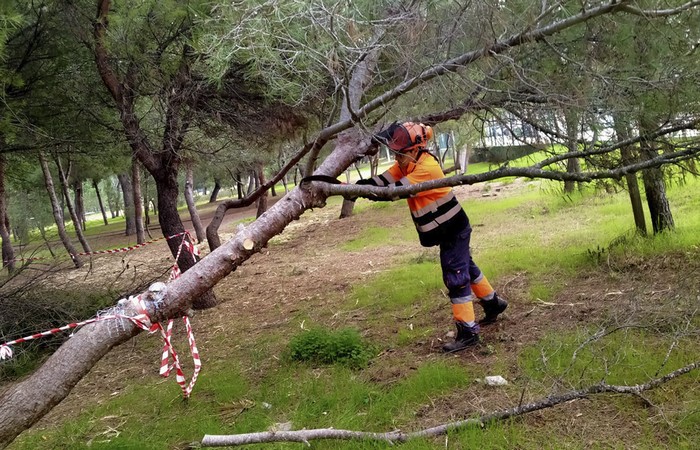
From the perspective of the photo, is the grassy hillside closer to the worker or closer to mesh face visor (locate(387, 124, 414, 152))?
the worker

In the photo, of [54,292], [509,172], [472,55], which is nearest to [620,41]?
[472,55]

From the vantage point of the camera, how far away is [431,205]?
14.3 ft

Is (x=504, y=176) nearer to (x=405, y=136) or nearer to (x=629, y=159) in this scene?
(x=405, y=136)

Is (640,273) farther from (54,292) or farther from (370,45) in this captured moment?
(54,292)

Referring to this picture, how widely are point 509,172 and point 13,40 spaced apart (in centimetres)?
604

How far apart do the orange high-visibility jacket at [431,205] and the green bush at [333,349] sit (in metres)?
1.15

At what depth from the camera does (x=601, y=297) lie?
4.86 m

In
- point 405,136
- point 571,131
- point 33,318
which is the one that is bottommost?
point 33,318

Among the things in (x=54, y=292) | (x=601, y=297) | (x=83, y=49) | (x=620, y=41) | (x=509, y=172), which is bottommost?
(x=601, y=297)

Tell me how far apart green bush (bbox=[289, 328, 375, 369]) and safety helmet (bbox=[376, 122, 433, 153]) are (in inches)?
71.3

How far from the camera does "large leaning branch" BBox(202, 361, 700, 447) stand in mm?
2818

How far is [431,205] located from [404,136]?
2.08 ft

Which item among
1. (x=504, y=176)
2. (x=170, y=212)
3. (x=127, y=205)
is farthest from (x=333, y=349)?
(x=127, y=205)

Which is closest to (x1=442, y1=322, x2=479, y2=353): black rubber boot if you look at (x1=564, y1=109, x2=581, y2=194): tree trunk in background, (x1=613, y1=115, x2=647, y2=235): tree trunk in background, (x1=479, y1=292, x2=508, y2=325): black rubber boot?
(x1=479, y1=292, x2=508, y2=325): black rubber boot
